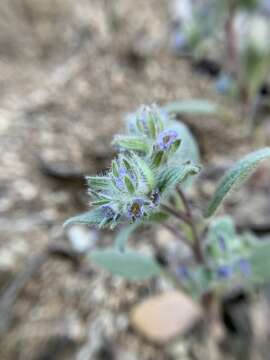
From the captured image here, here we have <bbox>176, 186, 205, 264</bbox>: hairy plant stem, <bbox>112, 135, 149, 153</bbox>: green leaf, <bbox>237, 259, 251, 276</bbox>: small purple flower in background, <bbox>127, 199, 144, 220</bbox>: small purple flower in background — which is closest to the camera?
<bbox>127, 199, 144, 220</bbox>: small purple flower in background

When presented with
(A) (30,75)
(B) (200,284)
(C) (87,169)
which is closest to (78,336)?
(B) (200,284)

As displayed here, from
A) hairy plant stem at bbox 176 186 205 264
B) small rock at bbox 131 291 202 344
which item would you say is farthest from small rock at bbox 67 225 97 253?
hairy plant stem at bbox 176 186 205 264

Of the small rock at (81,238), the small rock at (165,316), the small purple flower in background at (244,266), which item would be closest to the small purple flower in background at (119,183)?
the small purple flower in background at (244,266)

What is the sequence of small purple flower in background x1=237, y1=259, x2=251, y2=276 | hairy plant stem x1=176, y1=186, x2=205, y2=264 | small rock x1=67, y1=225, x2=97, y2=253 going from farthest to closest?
small rock x1=67, y1=225, x2=97, y2=253 → small purple flower in background x1=237, y1=259, x2=251, y2=276 → hairy plant stem x1=176, y1=186, x2=205, y2=264

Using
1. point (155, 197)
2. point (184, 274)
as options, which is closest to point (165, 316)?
point (184, 274)

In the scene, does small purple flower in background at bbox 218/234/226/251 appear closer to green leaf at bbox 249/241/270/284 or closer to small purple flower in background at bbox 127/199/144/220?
green leaf at bbox 249/241/270/284

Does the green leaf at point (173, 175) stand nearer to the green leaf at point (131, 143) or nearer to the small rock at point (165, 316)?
the green leaf at point (131, 143)

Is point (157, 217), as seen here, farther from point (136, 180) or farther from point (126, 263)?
point (126, 263)
